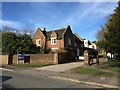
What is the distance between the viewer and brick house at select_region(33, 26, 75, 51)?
46469 mm

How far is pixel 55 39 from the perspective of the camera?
156ft

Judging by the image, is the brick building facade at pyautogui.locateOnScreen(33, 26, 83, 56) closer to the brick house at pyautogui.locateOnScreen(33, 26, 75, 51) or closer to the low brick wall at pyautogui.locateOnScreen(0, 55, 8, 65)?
the brick house at pyautogui.locateOnScreen(33, 26, 75, 51)

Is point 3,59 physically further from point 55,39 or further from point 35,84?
point 35,84

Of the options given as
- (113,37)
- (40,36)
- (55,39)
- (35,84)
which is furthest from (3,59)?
(35,84)

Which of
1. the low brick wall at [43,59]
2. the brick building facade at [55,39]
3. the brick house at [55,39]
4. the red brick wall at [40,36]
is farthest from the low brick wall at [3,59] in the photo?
the red brick wall at [40,36]

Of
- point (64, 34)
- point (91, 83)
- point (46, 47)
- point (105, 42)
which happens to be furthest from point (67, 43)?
point (91, 83)

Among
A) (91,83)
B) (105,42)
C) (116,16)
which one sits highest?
(116,16)

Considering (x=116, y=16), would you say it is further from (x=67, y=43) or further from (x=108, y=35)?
(x=67, y=43)

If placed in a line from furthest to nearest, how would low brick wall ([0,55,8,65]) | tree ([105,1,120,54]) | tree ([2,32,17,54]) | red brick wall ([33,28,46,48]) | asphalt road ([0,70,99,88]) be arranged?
red brick wall ([33,28,46,48]) < tree ([2,32,17,54]) < low brick wall ([0,55,8,65]) < tree ([105,1,120,54]) < asphalt road ([0,70,99,88])

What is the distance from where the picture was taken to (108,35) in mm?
21781

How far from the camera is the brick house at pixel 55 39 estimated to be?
46.5 m

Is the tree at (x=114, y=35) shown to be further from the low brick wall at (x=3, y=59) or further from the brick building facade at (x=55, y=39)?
the brick building facade at (x=55, y=39)

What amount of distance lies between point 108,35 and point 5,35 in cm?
1927

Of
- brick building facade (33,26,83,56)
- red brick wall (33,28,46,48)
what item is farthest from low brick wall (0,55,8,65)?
red brick wall (33,28,46,48)
